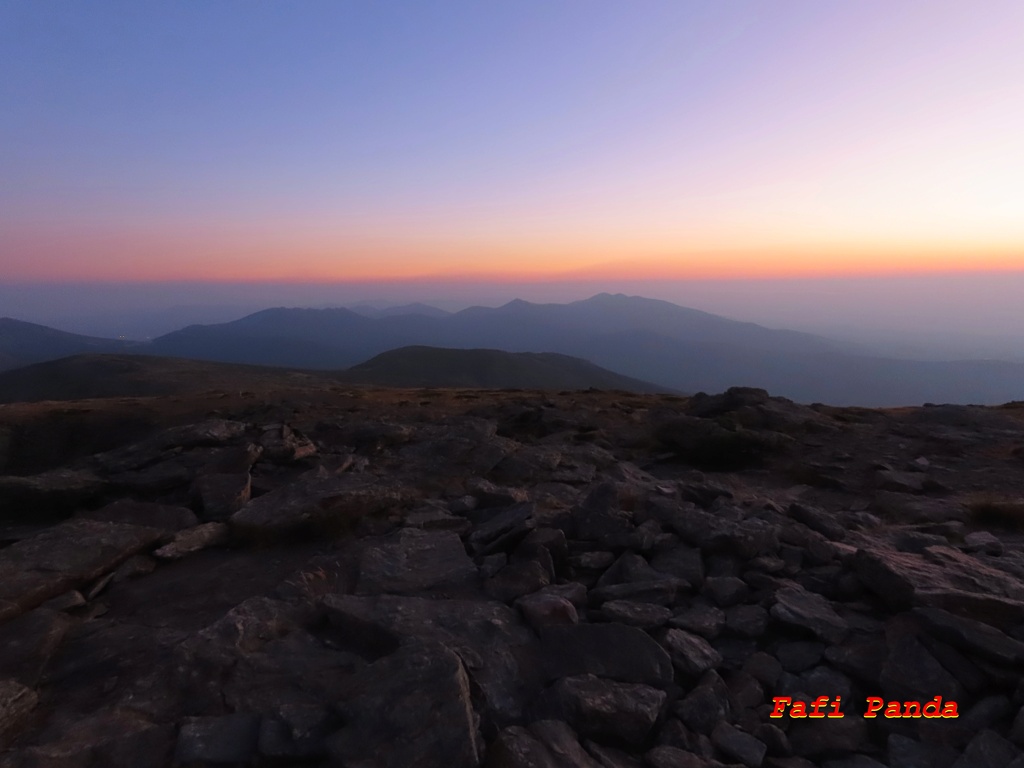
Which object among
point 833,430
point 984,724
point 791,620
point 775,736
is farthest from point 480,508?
point 833,430

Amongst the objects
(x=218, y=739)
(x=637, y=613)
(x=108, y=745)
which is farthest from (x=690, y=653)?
(x=108, y=745)

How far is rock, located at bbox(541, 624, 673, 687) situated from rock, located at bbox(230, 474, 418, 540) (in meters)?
6.20

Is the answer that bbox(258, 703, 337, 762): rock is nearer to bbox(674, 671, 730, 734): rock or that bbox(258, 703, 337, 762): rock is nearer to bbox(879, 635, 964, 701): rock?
bbox(674, 671, 730, 734): rock

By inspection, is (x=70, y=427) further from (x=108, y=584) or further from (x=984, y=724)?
(x=984, y=724)

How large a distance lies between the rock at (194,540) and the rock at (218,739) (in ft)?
18.8

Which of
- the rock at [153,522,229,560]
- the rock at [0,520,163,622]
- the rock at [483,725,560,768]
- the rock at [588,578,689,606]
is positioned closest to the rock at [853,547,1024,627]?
the rock at [588,578,689,606]

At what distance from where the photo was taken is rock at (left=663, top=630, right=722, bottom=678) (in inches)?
307

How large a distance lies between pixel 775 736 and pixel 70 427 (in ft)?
125

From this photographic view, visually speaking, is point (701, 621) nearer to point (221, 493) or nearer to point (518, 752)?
point (518, 752)

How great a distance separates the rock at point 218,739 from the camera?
6.09 metres

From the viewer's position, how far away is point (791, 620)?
8.65 metres

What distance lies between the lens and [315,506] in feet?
41.5

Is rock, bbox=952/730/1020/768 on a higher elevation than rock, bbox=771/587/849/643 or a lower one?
lower

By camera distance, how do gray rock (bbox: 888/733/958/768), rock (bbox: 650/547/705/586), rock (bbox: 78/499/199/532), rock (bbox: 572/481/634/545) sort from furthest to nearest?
rock (bbox: 78/499/199/532), rock (bbox: 572/481/634/545), rock (bbox: 650/547/705/586), gray rock (bbox: 888/733/958/768)
